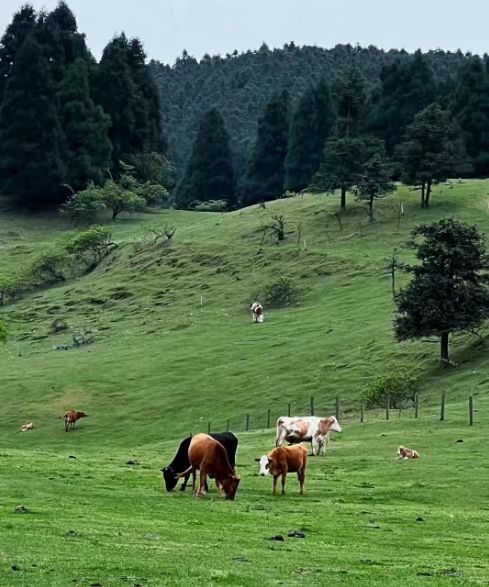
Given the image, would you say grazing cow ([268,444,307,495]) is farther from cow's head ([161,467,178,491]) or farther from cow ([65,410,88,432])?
cow ([65,410,88,432])

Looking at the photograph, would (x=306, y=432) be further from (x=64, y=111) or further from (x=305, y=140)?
(x=305, y=140)

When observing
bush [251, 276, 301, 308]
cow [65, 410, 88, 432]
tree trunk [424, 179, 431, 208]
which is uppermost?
tree trunk [424, 179, 431, 208]

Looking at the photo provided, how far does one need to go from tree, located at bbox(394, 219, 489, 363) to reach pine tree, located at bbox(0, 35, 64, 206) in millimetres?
63316

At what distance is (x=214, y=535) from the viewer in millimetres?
20531

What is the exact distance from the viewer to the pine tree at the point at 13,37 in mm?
122688

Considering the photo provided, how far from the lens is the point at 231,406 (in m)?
55.8

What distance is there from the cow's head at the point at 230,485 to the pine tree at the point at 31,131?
91.3 metres

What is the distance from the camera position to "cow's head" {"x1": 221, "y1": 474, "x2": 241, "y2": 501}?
85.4 ft

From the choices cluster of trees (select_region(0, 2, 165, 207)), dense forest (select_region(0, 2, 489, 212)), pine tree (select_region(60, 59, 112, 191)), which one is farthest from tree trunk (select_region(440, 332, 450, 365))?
pine tree (select_region(60, 59, 112, 191))

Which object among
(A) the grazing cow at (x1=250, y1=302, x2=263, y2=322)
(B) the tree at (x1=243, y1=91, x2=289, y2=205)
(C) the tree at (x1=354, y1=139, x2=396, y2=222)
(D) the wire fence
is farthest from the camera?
(B) the tree at (x1=243, y1=91, x2=289, y2=205)

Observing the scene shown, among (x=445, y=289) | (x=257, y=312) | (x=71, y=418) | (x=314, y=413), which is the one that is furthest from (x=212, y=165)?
(x=314, y=413)

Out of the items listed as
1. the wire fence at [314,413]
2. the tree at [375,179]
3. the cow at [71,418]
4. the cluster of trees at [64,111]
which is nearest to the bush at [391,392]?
the wire fence at [314,413]

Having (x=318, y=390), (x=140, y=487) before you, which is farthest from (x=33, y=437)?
(x=140, y=487)

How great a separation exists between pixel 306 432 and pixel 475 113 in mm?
75345
